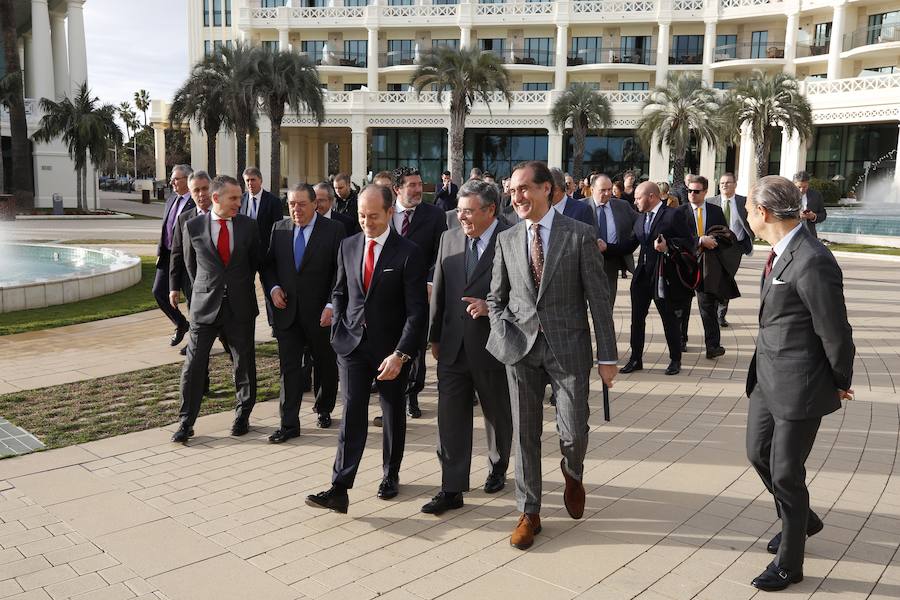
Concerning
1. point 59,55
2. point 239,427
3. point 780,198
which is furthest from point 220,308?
point 59,55

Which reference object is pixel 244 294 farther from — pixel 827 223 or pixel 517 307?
pixel 827 223

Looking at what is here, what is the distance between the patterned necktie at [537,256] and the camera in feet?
14.1

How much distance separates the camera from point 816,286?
360 centimetres

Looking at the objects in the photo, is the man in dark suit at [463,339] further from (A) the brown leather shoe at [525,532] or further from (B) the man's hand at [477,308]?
(A) the brown leather shoe at [525,532]

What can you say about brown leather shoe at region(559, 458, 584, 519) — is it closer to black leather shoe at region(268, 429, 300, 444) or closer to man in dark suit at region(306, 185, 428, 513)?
man in dark suit at region(306, 185, 428, 513)

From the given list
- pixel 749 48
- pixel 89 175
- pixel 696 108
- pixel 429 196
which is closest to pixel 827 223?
pixel 696 108

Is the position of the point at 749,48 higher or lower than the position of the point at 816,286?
higher

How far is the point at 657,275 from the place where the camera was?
28.0ft

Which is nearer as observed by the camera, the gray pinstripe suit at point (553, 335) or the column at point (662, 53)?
the gray pinstripe suit at point (553, 335)

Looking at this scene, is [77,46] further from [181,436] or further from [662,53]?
[181,436]

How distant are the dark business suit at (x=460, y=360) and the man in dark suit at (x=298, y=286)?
5.07 ft

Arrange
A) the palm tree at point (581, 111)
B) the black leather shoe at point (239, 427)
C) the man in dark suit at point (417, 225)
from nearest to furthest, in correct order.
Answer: the black leather shoe at point (239, 427), the man in dark suit at point (417, 225), the palm tree at point (581, 111)

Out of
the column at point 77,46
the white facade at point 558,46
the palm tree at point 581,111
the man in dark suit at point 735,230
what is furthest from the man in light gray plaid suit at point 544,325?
the column at point 77,46

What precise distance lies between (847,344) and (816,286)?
30 centimetres
